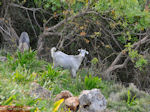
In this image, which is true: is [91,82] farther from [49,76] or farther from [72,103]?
[72,103]

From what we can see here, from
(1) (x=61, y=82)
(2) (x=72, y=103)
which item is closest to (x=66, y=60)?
(1) (x=61, y=82)

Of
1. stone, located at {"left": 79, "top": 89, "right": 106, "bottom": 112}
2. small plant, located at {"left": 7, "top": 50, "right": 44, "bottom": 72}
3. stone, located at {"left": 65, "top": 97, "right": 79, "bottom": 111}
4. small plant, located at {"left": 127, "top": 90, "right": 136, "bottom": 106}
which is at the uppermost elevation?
small plant, located at {"left": 7, "top": 50, "right": 44, "bottom": 72}

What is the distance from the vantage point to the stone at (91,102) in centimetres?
619

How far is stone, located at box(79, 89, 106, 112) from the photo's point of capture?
20.3 ft

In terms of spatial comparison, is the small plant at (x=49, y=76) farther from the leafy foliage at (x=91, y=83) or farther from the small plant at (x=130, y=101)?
the small plant at (x=130, y=101)

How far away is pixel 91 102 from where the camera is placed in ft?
20.4

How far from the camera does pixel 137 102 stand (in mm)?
7168

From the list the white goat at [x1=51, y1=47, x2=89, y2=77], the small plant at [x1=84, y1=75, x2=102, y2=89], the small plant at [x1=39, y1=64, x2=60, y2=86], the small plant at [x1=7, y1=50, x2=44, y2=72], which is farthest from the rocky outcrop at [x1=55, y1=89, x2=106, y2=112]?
the white goat at [x1=51, y1=47, x2=89, y2=77]

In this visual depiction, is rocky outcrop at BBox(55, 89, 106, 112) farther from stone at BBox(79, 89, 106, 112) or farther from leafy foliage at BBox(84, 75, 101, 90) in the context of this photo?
leafy foliage at BBox(84, 75, 101, 90)

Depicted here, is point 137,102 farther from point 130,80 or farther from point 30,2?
point 30,2

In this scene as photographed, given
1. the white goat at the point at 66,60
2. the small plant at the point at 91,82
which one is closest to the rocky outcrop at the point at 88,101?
the small plant at the point at 91,82

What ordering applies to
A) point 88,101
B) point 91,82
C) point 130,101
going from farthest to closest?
point 91,82 < point 130,101 < point 88,101

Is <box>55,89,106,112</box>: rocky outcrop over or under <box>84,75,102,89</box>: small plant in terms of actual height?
over

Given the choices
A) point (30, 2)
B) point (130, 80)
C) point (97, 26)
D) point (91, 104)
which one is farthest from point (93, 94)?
point (30, 2)
